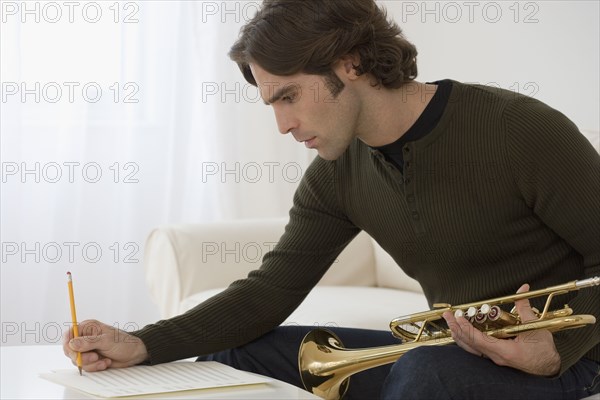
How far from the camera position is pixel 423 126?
1578 millimetres

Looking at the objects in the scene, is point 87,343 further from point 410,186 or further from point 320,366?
point 410,186

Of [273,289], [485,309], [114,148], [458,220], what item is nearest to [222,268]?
[114,148]

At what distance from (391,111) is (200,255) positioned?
1.33 metres

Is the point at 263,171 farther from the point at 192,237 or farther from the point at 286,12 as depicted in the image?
the point at 286,12

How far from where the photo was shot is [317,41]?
1.54m

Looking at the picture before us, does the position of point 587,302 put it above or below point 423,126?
below

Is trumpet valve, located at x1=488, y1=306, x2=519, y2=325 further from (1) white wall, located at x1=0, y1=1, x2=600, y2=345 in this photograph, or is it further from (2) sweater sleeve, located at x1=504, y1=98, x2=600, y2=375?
(1) white wall, located at x1=0, y1=1, x2=600, y2=345

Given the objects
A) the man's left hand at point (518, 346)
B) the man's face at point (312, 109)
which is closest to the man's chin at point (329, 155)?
the man's face at point (312, 109)

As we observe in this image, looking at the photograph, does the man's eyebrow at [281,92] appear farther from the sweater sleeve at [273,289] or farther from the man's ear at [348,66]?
the sweater sleeve at [273,289]

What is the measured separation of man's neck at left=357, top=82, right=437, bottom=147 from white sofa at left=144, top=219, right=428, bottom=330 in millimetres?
Result: 1064

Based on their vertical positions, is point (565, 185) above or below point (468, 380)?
above

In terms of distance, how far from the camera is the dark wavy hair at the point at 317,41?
1539mm

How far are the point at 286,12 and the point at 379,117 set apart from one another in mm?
242

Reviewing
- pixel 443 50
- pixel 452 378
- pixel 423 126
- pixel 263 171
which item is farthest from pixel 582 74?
pixel 452 378
